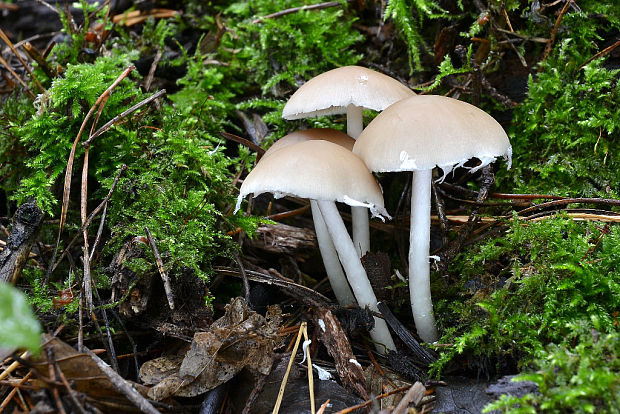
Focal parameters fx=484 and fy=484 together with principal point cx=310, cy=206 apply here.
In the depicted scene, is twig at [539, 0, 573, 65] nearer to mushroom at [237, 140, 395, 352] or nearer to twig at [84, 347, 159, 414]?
mushroom at [237, 140, 395, 352]

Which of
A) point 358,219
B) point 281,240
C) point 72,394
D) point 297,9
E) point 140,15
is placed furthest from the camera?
point 140,15

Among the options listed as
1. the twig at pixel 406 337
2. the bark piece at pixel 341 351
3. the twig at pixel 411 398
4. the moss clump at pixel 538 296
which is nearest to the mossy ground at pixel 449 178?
the moss clump at pixel 538 296

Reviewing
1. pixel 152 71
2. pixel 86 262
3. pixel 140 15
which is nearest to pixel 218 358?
pixel 86 262

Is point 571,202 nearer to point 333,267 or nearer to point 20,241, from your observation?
point 333,267

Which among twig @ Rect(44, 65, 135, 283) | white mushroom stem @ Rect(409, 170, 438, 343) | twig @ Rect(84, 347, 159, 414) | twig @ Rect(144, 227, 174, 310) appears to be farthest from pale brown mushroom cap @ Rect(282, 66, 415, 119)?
twig @ Rect(84, 347, 159, 414)

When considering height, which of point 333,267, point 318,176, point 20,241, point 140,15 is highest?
point 140,15

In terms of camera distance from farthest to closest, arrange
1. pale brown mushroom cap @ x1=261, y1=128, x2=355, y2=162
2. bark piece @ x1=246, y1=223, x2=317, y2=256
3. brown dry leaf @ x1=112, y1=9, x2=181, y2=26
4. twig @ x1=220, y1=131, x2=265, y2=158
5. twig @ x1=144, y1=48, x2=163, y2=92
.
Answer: brown dry leaf @ x1=112, y1=9, x2=181, y2=26 → twig @ x1=144, y1=48, x2=163, y2=92 → twig @ x1=220, y1=131, x2=265, y2=158 → bark piece @ x1=246, y1=223, x2=317, y2=256 → pale brown mushroom cap @ x1=261, y1=128, x2=355, y2=162
